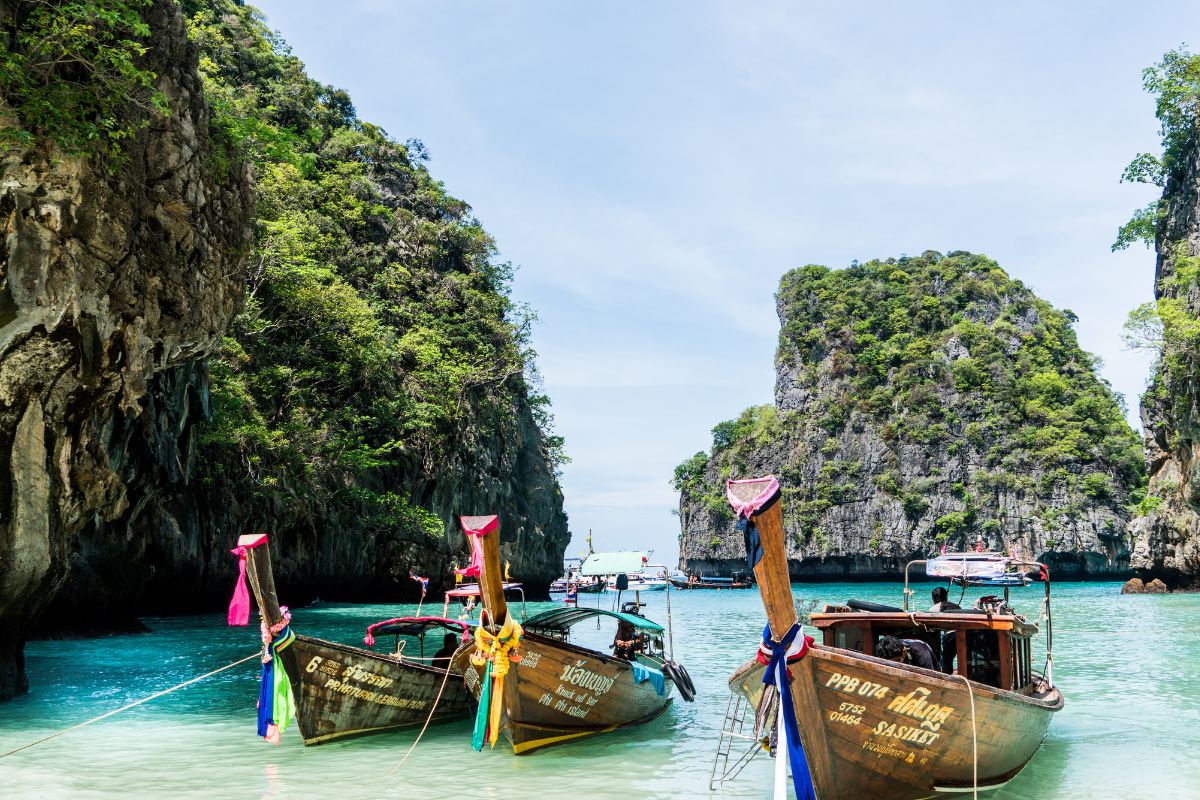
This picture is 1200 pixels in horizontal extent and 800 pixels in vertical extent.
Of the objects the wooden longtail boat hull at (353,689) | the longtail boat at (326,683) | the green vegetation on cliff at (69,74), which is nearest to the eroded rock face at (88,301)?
the green vegetation on cliff at (69,74)

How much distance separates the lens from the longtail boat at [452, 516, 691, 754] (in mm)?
8070

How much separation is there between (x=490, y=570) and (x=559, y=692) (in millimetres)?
2326

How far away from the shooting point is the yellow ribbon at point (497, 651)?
8.12m

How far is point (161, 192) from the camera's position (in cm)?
1266

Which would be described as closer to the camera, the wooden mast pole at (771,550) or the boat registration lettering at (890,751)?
the wooden mast pole at (771,550)

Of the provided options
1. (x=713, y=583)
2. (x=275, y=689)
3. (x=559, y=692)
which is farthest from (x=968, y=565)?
(x=713, y=583)

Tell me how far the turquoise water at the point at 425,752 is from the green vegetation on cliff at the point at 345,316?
1016cm

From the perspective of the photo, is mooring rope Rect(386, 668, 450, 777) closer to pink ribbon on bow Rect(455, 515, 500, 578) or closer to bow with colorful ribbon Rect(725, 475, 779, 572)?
pink ribbon on bow Rect(455, 515, 500, 578)

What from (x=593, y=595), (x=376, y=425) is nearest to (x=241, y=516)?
(x=376, y=425)

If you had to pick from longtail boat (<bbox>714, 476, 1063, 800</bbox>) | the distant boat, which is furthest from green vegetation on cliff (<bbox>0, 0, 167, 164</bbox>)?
the distant boat

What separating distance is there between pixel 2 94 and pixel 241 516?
59.3 feet

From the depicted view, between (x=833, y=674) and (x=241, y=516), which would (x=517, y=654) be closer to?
(x=833, y=674)

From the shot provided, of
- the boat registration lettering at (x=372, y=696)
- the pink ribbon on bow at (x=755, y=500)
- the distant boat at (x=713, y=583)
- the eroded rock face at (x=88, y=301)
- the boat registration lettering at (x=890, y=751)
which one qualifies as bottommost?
the distant boat at (x=713, y=583)

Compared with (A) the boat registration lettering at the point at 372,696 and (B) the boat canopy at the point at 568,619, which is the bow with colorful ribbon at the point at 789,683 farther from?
(B) the boat canopy at the point at 568,619
